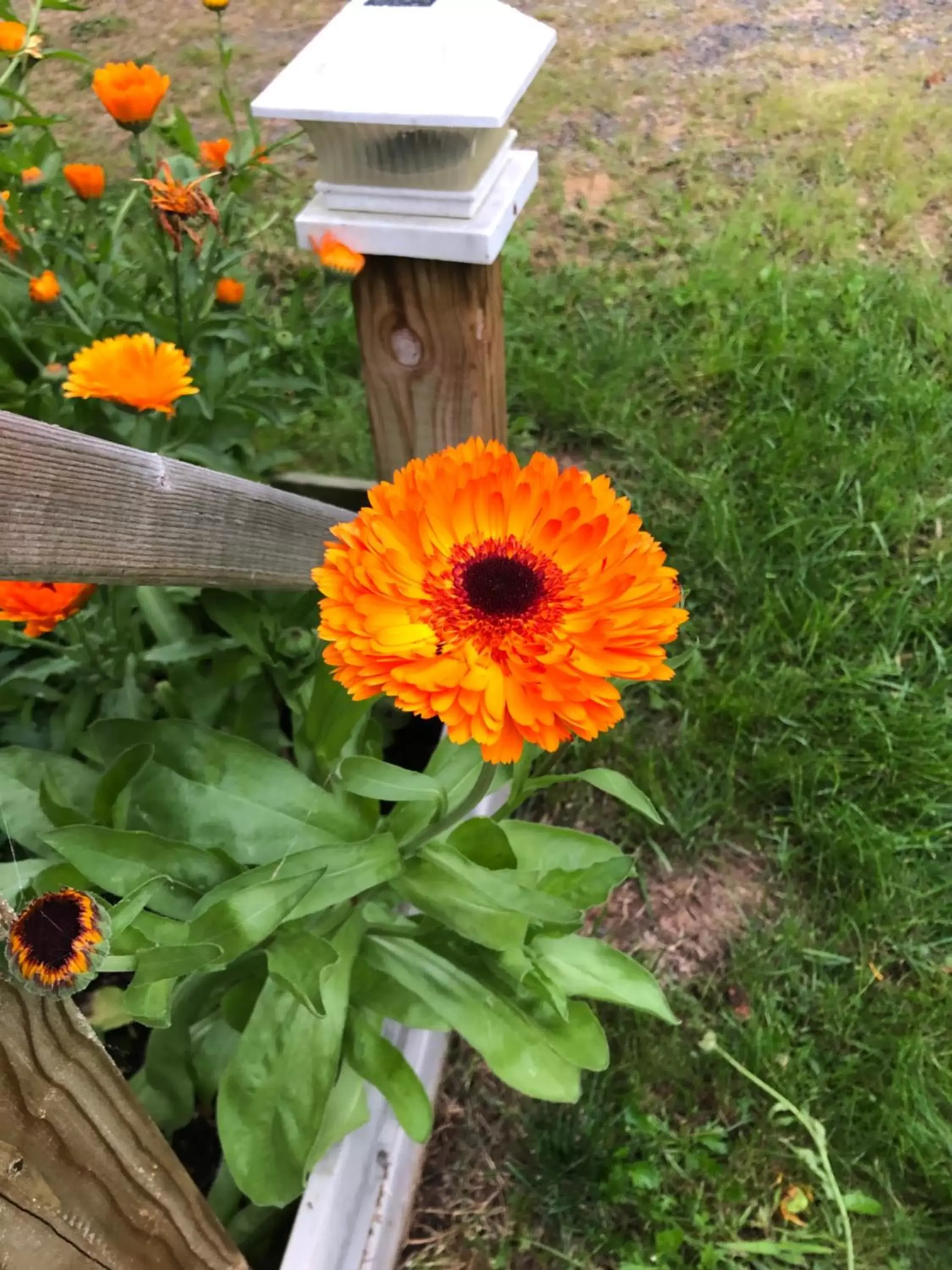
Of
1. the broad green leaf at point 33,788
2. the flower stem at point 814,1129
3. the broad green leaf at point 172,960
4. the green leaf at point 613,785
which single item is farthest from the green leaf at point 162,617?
the flower stem at point 814,1129

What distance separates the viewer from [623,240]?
294 centimetres

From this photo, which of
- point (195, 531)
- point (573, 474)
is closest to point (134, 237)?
point (195, 531)

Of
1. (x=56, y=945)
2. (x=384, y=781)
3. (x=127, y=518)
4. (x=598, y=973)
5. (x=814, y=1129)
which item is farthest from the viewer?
(x=814, y=1129)

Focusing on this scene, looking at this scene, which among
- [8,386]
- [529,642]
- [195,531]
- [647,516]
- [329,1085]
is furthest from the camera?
[647,516]

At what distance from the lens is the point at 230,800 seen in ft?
3.76

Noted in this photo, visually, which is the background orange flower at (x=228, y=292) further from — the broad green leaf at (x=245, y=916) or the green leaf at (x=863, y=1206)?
the green leaf at (x=863, y=1206)

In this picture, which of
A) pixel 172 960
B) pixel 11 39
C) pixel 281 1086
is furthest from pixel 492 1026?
pixel 11 39

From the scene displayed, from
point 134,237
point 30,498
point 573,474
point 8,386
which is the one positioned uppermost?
point 30,498

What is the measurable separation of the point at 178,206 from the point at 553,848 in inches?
38.4

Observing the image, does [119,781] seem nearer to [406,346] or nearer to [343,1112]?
[343,1112]

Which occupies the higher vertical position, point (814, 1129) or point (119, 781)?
point (119, 781)

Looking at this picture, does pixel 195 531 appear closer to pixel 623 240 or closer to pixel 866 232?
pixel 623 240

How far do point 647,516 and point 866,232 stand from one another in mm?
1371

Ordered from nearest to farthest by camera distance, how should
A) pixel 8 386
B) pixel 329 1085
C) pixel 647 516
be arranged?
pixel 329 1085, pixel 8 386, pixel 647 516
